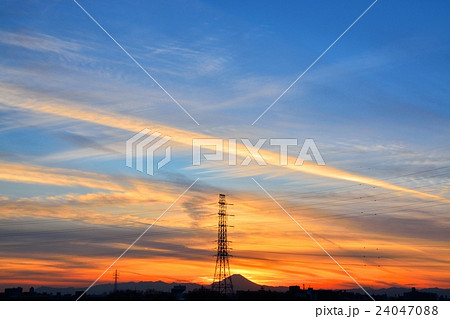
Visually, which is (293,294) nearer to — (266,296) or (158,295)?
(266,296)

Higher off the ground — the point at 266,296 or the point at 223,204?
the point at 223,204

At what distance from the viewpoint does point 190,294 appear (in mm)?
102875

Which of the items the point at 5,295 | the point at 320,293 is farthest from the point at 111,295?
the point at 320,293

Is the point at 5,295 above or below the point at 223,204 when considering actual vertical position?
below

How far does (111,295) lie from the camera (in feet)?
336
